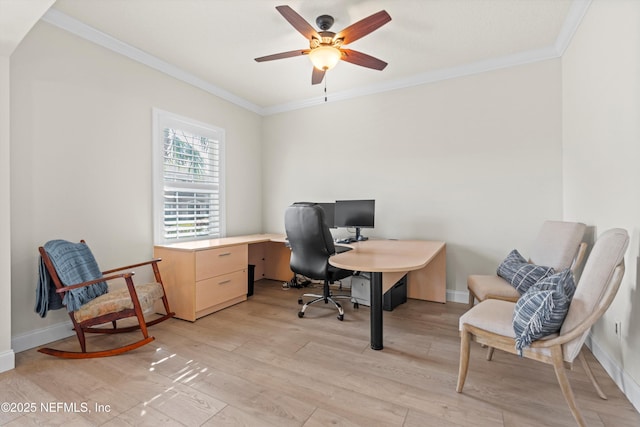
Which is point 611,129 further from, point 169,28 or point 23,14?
point 23,14

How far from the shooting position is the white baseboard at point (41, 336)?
217 cm

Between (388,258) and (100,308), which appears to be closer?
(100,308)

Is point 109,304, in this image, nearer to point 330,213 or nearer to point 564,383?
point 330,213

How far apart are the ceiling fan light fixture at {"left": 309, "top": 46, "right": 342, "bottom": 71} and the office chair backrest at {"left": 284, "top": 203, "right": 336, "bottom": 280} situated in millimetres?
1183

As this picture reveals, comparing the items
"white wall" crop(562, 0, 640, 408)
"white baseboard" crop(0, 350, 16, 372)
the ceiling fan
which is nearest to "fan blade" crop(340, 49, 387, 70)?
the ceiling fan

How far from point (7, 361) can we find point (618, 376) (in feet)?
12.9

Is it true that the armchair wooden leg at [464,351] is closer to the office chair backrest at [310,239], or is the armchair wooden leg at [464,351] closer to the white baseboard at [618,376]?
the white baseboard at [618,376]

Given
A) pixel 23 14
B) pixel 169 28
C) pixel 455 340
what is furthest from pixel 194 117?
pixel 455 340

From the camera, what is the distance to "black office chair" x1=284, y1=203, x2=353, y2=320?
2.57 metres

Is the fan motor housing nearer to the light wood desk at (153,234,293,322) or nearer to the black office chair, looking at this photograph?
the black office chair

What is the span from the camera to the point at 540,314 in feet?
4.67

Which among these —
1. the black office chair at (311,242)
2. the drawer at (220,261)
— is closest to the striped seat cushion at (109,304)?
the drawer at (220,261)

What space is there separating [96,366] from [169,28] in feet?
9.06

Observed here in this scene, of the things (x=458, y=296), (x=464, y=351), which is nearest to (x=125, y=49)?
(x=464, y=351)
